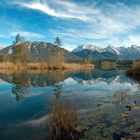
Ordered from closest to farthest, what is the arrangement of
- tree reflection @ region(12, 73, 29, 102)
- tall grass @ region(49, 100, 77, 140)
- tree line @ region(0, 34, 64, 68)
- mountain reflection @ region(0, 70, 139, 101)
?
tall grass @ region(49, 100, 77, 140)
tree reflection @ region(12, 73, 29, 102)
mountain reflection @ region(0, 70, 139, 101)
tree line @ region(0, 34, 64, 68)

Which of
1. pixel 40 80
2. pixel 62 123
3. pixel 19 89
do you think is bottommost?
pixel 19 89

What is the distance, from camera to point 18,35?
404 ft

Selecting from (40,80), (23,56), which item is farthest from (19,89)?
(23,56)

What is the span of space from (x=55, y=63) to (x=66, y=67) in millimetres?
6362

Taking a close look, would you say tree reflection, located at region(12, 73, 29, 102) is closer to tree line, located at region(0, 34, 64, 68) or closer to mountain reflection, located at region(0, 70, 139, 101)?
mountain reflection, located at region(0, 70, 139, 101)

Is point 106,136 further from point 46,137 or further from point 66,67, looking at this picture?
point 66,67

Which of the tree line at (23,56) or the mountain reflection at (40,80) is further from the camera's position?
the tree line at (23,56)

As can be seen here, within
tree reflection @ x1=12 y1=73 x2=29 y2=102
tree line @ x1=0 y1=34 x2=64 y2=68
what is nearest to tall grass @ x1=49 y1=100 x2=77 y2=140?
tree reflection @ x1=12 y1=73 x2=29 y2=102

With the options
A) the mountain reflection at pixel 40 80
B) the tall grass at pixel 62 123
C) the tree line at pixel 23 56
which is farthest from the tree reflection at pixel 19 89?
the tree line at pixel 23 56

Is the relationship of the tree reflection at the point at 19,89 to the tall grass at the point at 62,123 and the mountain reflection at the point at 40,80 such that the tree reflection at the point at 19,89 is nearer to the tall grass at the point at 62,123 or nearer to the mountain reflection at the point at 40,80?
the mountain reflection at the point at 40,80

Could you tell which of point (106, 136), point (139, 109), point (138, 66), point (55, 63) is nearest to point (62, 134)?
point (106, 136)

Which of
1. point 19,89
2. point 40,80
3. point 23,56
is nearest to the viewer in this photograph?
point 19,89

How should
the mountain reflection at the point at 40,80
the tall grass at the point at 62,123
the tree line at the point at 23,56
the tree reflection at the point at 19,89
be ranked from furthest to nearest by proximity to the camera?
1. the tree line at the point at 23,56
2. the mountain reflection at the point at 40,80
3. the tree reflection at the point at 19,89
4. the tall grass at the point at 62,123

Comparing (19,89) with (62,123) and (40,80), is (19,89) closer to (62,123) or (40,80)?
(40,80)
